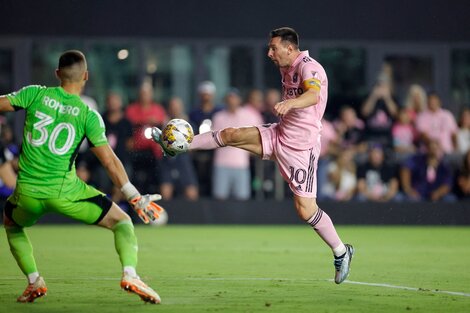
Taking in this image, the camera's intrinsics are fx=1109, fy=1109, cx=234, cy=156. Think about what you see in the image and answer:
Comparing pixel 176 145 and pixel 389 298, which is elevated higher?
pixel 176 145

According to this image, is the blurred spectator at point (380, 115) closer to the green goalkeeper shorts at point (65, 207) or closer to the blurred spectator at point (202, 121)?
the blurred spectator at point (202, 121)

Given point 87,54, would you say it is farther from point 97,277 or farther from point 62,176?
point 62,176

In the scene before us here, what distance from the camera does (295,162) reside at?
35.0ft

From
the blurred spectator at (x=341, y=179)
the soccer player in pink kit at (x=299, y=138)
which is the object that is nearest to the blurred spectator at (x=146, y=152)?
the blurred spectator at (x=341, y=179)

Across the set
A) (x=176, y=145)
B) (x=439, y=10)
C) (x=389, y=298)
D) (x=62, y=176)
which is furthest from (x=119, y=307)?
(x=439, y=10)

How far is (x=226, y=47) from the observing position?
860 inches

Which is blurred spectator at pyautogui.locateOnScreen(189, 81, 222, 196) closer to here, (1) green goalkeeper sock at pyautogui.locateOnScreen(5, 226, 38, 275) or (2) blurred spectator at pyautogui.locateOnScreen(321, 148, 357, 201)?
(2) blurred spectator at pyautogui.locateOnScreen(321, 148, 357, 201)

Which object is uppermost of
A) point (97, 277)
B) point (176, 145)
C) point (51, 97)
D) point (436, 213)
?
point (51, 97)

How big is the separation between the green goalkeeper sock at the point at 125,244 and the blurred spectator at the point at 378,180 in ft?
37.3

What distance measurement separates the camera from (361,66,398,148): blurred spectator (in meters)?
20.1

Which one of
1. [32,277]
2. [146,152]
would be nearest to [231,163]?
[146,152]

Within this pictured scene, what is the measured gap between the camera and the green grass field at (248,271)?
8.99 metres

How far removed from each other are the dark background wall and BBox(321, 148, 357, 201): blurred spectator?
3569 mm

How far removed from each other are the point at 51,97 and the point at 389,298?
131 inches
